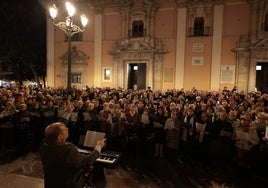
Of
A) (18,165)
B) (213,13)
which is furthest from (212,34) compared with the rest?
(18,165)

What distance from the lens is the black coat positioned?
2883 millimetres

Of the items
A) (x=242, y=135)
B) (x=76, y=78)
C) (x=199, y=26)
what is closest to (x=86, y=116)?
(x=242, y=135)

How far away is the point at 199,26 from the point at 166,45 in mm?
2768

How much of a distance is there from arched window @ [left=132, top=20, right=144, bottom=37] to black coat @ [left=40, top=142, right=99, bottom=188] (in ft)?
56.3

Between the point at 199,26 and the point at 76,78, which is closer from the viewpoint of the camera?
the point at 199,26

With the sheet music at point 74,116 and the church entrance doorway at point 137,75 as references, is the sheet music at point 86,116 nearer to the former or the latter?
the sheet music at point 74,116

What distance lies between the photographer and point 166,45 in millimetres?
18625

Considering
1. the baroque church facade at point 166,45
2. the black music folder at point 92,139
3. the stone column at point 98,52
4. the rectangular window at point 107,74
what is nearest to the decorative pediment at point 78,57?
the baroque church facade at point 166,45

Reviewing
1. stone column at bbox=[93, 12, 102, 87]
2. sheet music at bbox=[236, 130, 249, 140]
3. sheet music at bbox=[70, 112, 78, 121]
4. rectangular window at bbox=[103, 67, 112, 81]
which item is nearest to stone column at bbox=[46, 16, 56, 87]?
stone column at bbox=[93, 12, 102, 87]

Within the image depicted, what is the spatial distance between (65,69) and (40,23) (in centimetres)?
531

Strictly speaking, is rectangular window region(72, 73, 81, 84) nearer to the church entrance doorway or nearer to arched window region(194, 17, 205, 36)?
the church entrance doorway

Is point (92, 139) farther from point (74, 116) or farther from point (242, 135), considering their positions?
point (242, 135)

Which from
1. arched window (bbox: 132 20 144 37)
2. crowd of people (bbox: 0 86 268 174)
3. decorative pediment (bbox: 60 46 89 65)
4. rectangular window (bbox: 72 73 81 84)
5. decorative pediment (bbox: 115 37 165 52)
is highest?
arched window (bbox: 132 20 144 37)

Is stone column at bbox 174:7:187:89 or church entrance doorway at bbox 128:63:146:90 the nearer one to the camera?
stone column at bbox 174:7:187:89
